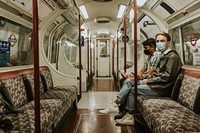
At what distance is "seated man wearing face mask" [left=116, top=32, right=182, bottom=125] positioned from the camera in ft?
11.6

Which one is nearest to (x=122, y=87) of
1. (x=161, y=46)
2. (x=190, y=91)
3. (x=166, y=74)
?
(x=166, y=74)

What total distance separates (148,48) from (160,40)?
0.48 m

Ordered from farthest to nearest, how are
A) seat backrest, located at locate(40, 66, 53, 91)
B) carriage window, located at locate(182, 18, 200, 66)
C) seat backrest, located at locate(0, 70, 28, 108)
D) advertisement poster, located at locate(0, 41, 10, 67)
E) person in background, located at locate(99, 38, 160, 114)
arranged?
seat backrest, located at locate(40, 66, 53, 91) → person in background, located at locate(99, 38, 160, 114) → carriage window, located at locate(182, 18, 200, 66) → advertisement poster, located at locate(0, 41, 10, 67) → seat backrest, located at locate(0, 70, 28, 108)

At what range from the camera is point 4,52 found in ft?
11.0

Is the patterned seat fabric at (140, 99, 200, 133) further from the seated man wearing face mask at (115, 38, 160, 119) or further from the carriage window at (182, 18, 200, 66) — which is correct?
the carriage window at (182, 18, 200, 66)

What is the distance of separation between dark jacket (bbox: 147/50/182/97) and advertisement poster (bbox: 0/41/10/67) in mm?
2385

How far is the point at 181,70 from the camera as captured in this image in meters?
3.60

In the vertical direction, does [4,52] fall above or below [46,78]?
above

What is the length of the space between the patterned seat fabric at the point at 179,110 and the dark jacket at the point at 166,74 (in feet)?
0.58

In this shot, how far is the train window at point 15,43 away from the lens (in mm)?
3334

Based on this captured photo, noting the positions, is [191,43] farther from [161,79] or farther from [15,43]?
[15,43]

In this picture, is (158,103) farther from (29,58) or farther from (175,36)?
(29,58)

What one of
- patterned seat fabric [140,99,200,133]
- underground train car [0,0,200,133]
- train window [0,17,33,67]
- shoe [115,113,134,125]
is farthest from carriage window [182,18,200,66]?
train window [0,17,33,67]

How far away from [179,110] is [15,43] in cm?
294
